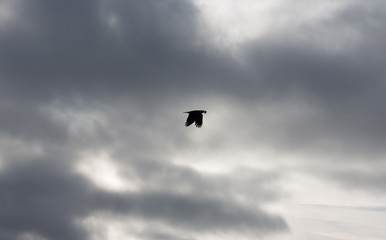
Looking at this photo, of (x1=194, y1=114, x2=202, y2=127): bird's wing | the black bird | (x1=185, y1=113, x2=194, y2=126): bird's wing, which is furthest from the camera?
(x1=194, y1=114, x2=202, y2=127): bird's wing

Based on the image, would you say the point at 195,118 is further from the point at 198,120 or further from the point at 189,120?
the point at 189,120

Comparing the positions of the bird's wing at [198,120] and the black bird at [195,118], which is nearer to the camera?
the black bird at [195,118]

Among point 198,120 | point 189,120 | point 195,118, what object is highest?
point 195,118

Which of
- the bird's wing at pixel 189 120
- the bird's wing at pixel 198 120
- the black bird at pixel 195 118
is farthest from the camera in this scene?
the bird's wing at pixel 198 120

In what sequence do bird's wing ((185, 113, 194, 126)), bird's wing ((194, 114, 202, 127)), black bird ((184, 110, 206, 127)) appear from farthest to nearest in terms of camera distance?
1. bird's wing ((194, 114, 202, 127))
2. black bird ((184, 110, 206, 127))
3. bird's wing ((185, 113, 194, 126))

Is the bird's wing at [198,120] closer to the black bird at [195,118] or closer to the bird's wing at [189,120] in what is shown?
the black bird at [195,118]

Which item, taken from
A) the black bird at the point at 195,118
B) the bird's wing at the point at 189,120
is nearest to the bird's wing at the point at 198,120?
the black bird at the point at 195,118

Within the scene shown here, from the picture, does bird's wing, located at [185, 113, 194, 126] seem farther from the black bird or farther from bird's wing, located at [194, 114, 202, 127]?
bird's wing, located at [194, 114, 202, 127]

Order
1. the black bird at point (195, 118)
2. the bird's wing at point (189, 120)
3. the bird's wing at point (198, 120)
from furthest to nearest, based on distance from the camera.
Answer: the bird's wing at point (198, 120), the black bird at point (195, 118), the bird's wing at point (189, 120)

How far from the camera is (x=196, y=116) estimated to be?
10888cm

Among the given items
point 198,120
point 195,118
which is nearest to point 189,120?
point 195,118

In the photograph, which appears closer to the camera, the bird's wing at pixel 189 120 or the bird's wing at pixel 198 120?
the bird's wing at pixel 189 120

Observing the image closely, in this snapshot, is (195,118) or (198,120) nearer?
(198,120)

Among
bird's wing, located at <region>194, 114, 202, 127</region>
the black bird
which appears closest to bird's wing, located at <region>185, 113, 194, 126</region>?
the black bird
